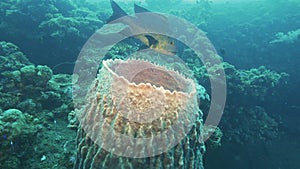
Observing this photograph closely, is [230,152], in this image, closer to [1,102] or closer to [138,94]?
[138,94]

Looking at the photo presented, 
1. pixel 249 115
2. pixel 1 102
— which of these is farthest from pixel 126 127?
pixel 249 115

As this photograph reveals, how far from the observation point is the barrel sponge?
2393 mm

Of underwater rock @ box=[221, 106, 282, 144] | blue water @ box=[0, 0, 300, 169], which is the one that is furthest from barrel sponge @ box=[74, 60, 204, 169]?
underwater rock @ box=[221, 106, 282, 144]

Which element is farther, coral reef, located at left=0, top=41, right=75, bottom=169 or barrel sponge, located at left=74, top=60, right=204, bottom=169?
coral reef, located at left=0, top=41, right=75, bottom=169

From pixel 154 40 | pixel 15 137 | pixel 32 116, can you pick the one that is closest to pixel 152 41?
pixel 154 40

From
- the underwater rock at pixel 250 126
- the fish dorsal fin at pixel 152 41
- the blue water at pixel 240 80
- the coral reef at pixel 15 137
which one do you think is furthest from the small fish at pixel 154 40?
the underwater rock at pixel 250 126

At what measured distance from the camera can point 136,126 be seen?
2.41m

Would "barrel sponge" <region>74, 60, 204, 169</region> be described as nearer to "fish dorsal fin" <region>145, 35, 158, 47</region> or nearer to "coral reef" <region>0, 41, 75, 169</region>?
"coral reef" <region>0, 41, 75, 169</region>

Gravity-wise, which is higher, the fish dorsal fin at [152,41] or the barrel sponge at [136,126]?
the fish dorsal fin at [152,41]

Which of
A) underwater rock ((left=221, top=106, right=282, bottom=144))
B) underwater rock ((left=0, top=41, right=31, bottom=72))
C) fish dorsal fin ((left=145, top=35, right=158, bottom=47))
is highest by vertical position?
fish dorsal fin ((left=145, top=35, right=158, bottom=47))

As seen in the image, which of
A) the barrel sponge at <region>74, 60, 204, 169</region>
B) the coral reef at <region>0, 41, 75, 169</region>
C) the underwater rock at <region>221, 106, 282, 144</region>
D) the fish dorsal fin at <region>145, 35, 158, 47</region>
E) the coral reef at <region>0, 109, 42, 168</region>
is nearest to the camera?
the barrel sponge at <region>74, 60, 204, 169</region>

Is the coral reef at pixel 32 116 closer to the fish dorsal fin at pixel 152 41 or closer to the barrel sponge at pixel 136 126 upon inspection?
the barrel sponge at pixel 136 126

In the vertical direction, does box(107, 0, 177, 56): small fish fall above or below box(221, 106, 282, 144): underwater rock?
above

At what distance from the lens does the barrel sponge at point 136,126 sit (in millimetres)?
2393
